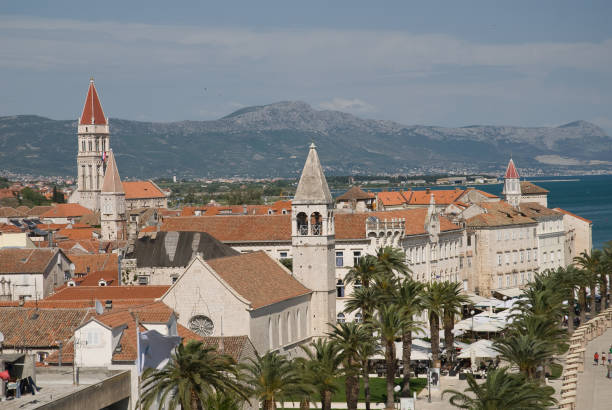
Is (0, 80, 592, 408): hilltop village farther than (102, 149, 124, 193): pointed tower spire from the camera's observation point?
No

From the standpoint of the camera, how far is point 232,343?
60.4m

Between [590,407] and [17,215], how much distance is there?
15686 cm

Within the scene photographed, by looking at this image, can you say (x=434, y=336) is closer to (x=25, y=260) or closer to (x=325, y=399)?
(x=325, y=399)

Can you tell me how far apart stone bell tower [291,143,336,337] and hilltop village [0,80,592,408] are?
94 mm

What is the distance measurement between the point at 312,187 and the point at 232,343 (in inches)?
689

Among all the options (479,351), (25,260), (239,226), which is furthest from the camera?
(239,226)

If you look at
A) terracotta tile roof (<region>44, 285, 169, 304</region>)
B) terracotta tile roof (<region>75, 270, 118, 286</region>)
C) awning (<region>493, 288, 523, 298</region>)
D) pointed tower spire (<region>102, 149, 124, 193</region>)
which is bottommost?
awning (<region>493, 288, 523, 298</region>)

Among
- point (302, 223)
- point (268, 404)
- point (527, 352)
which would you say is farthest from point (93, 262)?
point (268, 404)

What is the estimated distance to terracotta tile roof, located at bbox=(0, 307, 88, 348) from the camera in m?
58.5

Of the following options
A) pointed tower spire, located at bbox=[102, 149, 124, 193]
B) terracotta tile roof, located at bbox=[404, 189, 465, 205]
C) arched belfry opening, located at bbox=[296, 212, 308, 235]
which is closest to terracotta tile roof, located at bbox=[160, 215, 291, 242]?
arched belfry opening, located at bbox=[296, 212, 308, 235]

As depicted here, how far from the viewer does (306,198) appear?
2933 inches

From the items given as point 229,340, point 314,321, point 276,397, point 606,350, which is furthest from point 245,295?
point 606,350

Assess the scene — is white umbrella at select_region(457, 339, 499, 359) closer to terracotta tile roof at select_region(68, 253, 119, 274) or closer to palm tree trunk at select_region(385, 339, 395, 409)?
palm tree trunk at select_region(385, 339, 395, 409)

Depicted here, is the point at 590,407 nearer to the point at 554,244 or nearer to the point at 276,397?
the point at 276,397
